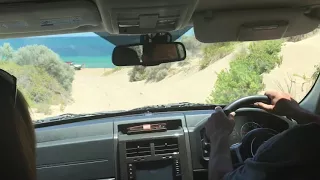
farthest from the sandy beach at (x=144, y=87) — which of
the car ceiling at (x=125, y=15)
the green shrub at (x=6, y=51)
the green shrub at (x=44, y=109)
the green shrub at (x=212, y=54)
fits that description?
the car ceiling at (x=125, y=15)

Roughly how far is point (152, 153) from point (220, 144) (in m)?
1.13

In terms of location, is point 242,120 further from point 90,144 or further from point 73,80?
point 73,80

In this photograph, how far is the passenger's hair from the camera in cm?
192

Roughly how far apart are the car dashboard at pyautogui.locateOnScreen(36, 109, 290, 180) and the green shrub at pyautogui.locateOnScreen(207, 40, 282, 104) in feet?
11.0

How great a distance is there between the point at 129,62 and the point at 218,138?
0.94m

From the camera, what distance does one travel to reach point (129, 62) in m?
4.51

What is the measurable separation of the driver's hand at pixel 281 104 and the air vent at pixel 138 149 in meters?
1.32

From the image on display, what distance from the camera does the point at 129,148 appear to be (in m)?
5.41

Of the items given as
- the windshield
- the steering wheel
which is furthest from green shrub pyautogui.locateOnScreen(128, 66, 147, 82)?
the steering wheel

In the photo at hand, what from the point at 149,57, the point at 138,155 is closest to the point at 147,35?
the point at 149,57

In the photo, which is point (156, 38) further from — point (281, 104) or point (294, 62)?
point (294, 62)

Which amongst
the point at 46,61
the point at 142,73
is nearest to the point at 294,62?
the point at 142,73

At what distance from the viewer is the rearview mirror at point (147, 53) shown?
441cm

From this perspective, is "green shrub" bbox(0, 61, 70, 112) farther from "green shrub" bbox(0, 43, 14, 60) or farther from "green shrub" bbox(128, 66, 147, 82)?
"green shrub" bbox(128, 66, 147, 82)
